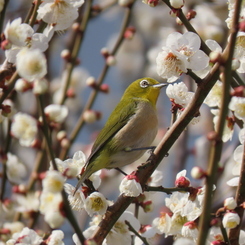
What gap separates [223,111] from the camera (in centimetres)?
205

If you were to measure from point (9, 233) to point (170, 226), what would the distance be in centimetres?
119

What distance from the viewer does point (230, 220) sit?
8.11 ft

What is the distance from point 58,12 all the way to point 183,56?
0.79 metres

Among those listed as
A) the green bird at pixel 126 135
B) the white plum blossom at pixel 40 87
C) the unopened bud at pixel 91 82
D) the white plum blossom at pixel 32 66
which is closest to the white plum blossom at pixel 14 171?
the green bird at pixel 126 135

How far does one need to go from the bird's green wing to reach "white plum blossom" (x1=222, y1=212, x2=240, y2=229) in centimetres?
154

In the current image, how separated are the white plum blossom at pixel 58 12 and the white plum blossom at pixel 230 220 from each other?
4.69 ft

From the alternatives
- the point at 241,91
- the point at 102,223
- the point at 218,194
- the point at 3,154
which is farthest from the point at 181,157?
the point at 241,91

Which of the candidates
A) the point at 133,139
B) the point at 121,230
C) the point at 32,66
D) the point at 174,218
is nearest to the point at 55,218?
the point at 32,66

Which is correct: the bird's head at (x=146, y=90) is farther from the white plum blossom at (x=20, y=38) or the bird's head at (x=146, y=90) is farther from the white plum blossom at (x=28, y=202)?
the white plum blossom at (x=20, y=38)

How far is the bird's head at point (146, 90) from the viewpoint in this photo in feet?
14.5

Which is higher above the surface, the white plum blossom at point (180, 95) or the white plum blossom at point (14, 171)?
the white plum blossom at point (180, 95)

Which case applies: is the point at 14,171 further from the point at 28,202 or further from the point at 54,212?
the point at 54,212

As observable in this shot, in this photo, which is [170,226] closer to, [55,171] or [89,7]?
[55,171]

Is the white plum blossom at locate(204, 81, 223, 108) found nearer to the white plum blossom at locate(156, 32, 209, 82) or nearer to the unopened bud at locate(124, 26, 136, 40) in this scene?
the white plum blossom at locate(156, 32, 209, 82)
